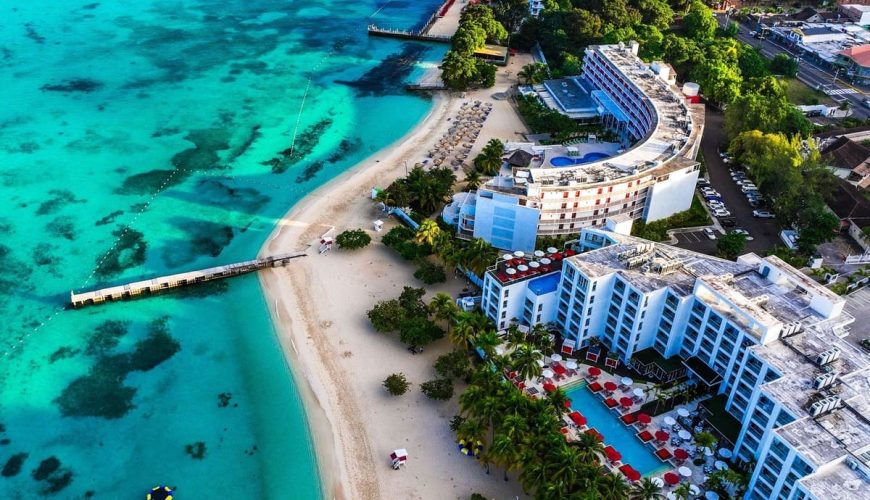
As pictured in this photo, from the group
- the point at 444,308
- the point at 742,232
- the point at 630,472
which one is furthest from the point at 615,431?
the point at 742,232

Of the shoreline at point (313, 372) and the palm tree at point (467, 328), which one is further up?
the palm tree at point (467, 328)

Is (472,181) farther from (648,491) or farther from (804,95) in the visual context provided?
(804,95)

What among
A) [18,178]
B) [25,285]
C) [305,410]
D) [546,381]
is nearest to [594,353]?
[546,381]

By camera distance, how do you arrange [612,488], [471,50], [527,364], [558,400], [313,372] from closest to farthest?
[612,488], [558,400], [527,364], [313,372], [471,50]

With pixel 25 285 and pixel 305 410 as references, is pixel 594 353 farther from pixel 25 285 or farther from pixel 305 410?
pixel 25 285

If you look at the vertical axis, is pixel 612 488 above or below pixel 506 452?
above

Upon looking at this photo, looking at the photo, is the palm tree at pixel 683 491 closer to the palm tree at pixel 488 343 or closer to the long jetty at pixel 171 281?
the palm tree at pixel 488 343

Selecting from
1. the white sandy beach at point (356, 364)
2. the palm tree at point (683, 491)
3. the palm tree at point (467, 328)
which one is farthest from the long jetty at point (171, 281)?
the palm tree at point (683, 491)
